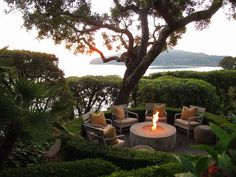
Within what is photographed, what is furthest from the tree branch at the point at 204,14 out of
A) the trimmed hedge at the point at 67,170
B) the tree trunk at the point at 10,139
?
the tree trunk at the point at 10,139

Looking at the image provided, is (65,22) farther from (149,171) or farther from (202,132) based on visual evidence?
(149,171)

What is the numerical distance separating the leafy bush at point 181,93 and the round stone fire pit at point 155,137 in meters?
3.52

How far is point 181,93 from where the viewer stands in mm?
13570

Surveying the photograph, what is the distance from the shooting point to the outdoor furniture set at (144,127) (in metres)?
8.89

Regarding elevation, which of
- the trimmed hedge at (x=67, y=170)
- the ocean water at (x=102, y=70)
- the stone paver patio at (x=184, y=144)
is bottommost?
the stone paver patio at (x=184, y=144)

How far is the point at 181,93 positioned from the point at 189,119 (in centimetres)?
273

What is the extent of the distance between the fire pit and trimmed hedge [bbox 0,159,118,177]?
379 cm

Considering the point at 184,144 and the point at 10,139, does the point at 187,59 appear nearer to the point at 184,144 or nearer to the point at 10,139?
the point at 184,144

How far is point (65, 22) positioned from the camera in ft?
45.2

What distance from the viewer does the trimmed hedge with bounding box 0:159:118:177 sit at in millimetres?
5335

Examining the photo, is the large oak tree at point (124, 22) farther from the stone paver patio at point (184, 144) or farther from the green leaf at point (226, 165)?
the green leaf at point (226, 165)

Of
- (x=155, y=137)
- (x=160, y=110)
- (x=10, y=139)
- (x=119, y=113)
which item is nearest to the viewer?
(x=10, y=139)

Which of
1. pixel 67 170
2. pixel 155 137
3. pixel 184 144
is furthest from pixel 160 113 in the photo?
pixel 67 170

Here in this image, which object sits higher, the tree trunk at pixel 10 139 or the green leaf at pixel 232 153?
the green leaf at pixel 232 153
